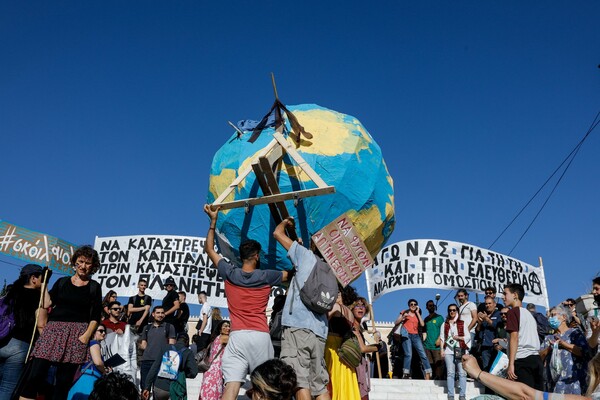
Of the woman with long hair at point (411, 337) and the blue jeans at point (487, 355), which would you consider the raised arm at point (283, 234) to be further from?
the woman with long hair at point (411, 337)

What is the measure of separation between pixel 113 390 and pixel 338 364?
3.79 meters

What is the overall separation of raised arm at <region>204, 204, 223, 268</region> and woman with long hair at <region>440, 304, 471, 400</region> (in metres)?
5.80

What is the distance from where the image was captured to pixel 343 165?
19.9 feet

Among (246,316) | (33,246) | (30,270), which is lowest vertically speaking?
(246,316)

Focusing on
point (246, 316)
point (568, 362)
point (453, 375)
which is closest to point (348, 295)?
point (246, 316)

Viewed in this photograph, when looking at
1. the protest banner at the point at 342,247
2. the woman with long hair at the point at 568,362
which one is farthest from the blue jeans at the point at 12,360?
the woman with long hair at the point at 568,362

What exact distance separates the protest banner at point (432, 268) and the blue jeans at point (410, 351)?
299 centimetres

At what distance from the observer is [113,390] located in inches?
110

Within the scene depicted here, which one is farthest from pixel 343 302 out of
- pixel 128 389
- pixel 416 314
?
pixel 416 314

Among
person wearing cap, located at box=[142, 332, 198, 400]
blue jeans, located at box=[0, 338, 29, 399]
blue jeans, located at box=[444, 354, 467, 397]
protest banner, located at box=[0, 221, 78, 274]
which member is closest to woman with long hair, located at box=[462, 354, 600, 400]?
blue jeans, located at box=[0, 338, 29, 399]

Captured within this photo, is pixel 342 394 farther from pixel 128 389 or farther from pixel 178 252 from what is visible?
pixel 178 252

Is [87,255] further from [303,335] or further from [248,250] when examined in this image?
[303,335]

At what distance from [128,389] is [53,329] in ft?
8.04

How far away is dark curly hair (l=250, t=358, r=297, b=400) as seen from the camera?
296 cm
